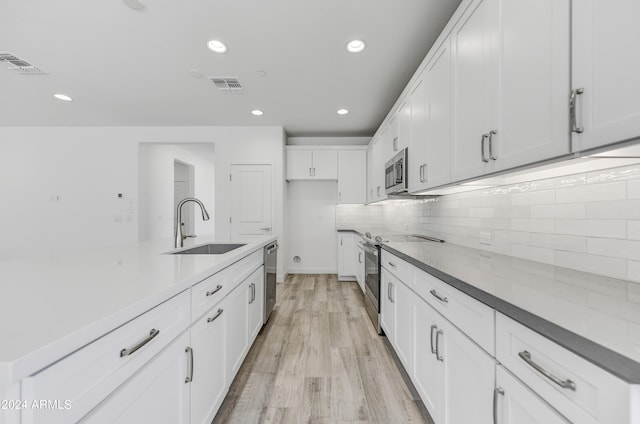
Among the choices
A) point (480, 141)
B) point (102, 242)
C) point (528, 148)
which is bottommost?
point (102, 242)

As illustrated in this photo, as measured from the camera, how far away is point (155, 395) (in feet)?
2.77

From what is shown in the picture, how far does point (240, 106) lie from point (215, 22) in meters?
1.64

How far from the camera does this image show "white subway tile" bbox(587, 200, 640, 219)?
93 centimetres

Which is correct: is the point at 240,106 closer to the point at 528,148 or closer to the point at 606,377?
the point at 528,148

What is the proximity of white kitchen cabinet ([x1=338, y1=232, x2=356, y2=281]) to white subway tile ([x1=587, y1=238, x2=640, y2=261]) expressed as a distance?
3.42 metres

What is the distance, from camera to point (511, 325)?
75 cm

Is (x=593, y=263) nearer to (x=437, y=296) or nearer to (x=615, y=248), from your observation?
(x=615, y=248)

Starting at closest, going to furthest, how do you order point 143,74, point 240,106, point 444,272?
point 444,272 < point 143,74 < point 240,106

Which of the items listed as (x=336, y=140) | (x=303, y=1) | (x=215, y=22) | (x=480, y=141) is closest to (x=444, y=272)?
(x=480, y=141)

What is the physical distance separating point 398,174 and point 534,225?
130 cm

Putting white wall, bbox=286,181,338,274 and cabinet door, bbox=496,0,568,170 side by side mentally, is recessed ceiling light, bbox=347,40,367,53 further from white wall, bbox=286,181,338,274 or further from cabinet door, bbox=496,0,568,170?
white wall, bbox=286,181,338,274

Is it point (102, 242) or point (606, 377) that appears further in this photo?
point (102, 242)

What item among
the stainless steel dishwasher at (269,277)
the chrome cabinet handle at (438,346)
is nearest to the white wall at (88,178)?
the stainless steel dishwasher at (269,277)

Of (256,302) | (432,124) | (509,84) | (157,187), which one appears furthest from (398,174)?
(157,187)
